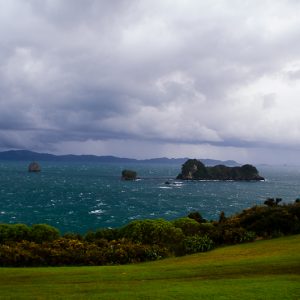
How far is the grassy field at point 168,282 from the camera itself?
16141 millimetres

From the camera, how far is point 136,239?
35312 millimetres

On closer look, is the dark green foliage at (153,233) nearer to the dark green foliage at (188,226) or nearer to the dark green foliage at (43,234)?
the dark green foliage at (188,226)

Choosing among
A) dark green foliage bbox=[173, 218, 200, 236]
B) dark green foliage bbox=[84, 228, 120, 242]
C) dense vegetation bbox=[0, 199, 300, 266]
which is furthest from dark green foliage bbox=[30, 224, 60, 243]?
dark green foliage bbox=[173, 218, 200, 236]

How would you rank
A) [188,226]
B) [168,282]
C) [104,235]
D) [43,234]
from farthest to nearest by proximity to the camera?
[188,226] < [104,235] < [43,234] < [168,282]

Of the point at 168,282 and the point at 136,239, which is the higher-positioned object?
the point at 168,282

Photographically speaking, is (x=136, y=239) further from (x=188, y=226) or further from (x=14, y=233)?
(x=14, y=233)

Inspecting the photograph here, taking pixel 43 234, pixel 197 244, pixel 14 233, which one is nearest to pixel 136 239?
pixel 197 244

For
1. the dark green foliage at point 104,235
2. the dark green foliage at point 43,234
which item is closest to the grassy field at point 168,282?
the dark green foliage at point 43,234

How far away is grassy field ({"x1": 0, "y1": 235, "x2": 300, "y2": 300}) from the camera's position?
16.1 m

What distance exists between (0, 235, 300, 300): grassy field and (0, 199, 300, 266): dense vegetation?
4959mm

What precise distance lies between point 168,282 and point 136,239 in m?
16.4

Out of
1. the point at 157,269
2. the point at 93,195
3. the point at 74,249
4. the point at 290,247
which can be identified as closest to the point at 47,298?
the point at 157,269

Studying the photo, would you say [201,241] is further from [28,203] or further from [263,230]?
[28,203]

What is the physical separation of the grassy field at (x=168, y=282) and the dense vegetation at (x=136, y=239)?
Answer: 4.96 metres
